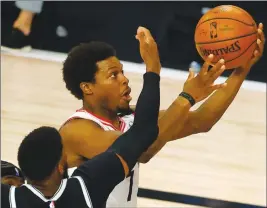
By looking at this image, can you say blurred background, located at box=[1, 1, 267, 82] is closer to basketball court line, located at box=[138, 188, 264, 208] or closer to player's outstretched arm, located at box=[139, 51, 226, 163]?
basketball court line, located at box=[138, 188, 264, 208]

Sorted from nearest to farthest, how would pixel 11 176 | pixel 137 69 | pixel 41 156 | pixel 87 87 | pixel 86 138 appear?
pixel 41 156 < pixel 11 176 < pixel 86 138 < pixel 87 87 < pixel 137 69

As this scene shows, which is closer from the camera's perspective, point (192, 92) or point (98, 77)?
point (192, 92)

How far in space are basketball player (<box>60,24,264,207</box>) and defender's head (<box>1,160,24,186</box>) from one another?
18.2 inches

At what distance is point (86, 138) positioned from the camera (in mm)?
2365

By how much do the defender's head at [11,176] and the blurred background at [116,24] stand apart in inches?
187

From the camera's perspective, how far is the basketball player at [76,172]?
1743mm

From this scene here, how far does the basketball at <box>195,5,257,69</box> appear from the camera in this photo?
2.45 meters

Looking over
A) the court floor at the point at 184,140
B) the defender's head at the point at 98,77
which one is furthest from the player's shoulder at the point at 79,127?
the court floor at the point at 184,140

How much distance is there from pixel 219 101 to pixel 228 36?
30cm

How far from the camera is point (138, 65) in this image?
690 centimetres

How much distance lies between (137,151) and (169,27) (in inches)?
192

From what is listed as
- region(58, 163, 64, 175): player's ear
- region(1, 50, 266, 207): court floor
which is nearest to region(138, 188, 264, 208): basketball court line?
region(1, 50, 266, 207): court floor

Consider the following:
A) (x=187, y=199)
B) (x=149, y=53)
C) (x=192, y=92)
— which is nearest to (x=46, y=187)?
(x=149, y=53)

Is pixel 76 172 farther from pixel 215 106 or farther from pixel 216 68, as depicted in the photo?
pixel 215 106
